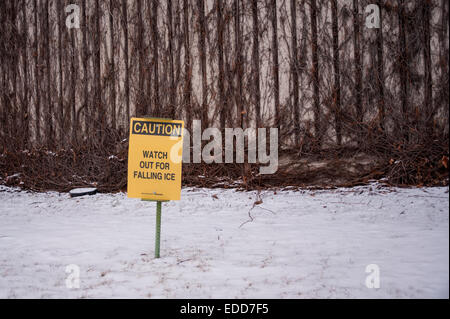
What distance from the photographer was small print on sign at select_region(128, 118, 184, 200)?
2369 millimetres

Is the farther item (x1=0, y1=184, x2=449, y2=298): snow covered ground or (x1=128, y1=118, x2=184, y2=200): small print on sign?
(x1=128, y1=118, x2=184, y2=200): small print on sign

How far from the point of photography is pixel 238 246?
97.5 inches

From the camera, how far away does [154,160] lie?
240 centimetres

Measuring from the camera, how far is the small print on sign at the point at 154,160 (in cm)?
237

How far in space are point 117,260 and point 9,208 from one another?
7.97 ft

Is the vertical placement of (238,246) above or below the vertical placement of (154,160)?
below

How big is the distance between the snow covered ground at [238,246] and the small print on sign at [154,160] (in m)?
0.46

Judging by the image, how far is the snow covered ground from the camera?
1809 millimetres

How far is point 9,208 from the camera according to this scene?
3938 mm

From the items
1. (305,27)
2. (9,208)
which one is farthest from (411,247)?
(9,208)

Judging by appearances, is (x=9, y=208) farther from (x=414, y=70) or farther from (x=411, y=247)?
(x=414, y=70)

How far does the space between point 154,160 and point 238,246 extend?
2.89 feet

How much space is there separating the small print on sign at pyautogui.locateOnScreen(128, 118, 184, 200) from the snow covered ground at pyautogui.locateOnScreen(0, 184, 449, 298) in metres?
0.46

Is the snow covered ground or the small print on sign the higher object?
the small print on sign
